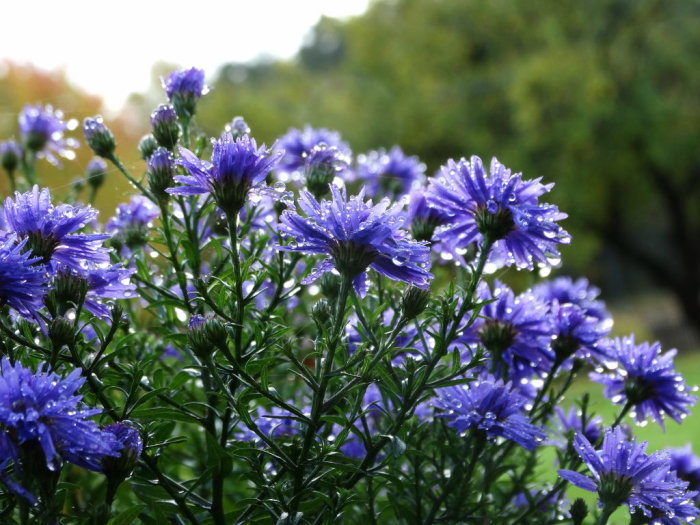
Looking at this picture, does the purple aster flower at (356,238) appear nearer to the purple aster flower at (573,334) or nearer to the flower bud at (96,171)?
the purple aster flower at (573,334)

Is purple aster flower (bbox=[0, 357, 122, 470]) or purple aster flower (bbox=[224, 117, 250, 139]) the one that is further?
purple aster flower (bbox=[224, 117, 250, 139])

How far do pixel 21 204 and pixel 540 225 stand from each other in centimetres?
73

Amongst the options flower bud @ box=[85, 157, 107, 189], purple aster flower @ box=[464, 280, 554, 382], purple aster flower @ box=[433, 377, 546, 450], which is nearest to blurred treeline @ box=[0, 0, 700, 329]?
flower bud @ box=[85, 157, 107, 189]

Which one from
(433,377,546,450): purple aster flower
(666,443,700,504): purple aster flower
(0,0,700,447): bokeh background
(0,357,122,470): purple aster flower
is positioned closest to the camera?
(0,357,122,470): purple aster flower

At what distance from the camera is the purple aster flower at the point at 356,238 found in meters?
1.06

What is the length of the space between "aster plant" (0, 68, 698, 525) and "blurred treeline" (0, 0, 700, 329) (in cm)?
964

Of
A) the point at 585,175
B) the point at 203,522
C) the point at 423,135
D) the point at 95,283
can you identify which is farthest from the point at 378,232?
the point at 423,135

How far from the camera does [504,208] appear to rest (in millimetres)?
1219

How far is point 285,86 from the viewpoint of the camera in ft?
60.0

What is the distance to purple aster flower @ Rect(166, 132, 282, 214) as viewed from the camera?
115cm

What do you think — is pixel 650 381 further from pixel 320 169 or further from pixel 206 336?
pixel 206 336

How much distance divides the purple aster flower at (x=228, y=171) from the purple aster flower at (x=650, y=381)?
2.44 feet

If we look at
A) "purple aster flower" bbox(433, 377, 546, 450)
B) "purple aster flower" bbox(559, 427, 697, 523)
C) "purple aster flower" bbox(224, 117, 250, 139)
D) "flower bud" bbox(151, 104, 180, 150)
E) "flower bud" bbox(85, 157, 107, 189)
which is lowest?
"purple aster flower" bbox(559, 427, 697, 523)

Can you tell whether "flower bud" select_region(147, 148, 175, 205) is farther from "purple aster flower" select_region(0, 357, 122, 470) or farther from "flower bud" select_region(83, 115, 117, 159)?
"purple aster flower" select_region(0, 357, 122, 470)
